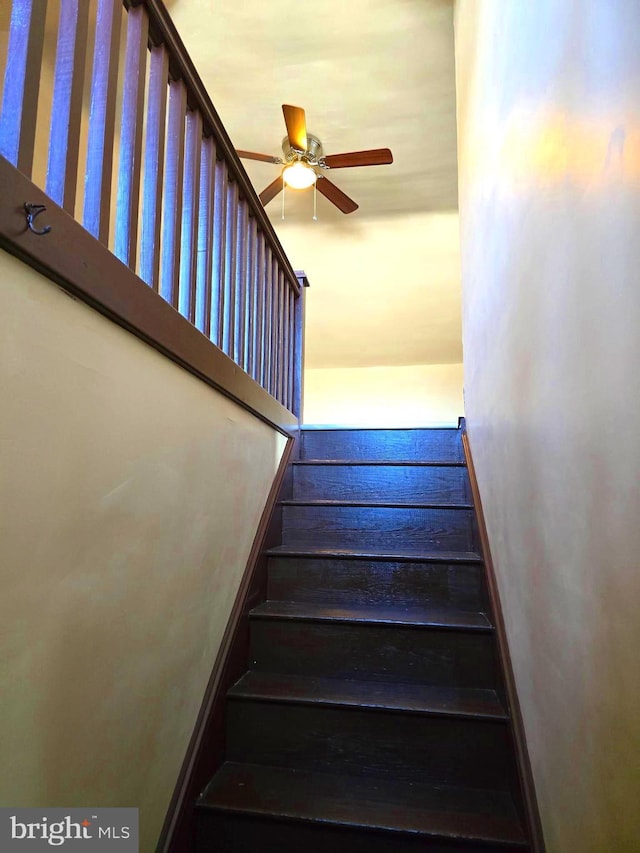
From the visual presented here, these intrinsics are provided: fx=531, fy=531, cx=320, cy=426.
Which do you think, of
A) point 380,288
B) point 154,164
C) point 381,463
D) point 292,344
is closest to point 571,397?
point 154,164

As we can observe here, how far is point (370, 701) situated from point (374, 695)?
0.05 metres

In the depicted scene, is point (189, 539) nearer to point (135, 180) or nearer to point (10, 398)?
point (10, 398)

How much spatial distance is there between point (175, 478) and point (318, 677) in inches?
33.4

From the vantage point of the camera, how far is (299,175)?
338 centimetres

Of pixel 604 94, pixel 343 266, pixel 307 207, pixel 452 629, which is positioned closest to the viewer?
pixel 604 94

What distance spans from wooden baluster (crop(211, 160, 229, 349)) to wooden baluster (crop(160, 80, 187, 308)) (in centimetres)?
26

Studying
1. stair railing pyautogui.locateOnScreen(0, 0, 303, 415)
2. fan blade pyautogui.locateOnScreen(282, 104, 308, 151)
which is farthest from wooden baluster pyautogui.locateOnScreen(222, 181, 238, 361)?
fan blade pyautogui.locateOnScreen(282, 104, 308, 151)

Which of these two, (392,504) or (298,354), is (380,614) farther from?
(298,354)

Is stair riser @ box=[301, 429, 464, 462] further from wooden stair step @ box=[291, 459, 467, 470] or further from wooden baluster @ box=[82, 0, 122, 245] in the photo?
wooden baluster @ box=[82, 0, 122, 245]

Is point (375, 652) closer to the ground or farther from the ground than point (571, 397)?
closer to the ground

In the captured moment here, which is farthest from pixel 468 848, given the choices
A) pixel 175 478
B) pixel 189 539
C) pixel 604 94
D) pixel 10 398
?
pixel 604 94

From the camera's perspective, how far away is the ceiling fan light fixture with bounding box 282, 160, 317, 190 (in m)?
3.33

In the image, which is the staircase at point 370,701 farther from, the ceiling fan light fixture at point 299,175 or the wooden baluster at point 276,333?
the ceiling fan light fixture at point 299,175

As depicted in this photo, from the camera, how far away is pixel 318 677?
5.53 ft
